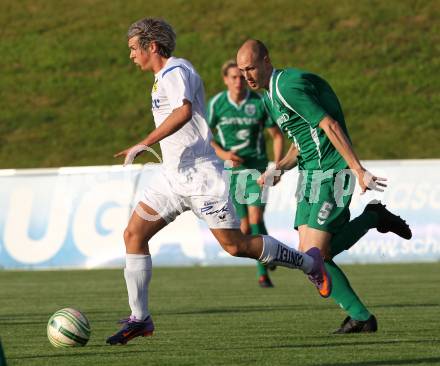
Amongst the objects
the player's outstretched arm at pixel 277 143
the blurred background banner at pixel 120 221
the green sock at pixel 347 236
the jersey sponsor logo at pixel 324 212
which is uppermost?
the jersey sponsor logo at pixel 324 212

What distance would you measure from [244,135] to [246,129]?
0.08 meters

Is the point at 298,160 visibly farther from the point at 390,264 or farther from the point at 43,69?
the point at 43,69

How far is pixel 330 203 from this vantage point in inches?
332

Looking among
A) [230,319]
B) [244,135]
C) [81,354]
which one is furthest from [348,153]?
[244,135]

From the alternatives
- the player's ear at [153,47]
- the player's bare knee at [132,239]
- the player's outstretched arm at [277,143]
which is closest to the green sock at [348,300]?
the player's bare knee at [132,239]

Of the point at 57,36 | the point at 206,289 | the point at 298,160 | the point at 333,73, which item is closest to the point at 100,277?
the point at 206,289

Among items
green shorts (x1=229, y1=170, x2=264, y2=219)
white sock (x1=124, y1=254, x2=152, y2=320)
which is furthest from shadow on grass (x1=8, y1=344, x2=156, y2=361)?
green shorts (x1=229, y1=170, x2=264, y2=219)

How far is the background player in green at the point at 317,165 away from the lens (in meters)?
8.22

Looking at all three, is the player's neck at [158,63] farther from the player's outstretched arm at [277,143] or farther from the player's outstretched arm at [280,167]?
the player's outstretched arm at [277,143]

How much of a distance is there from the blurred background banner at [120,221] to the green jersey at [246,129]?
4.09 metres

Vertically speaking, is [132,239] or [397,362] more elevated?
[132,239]

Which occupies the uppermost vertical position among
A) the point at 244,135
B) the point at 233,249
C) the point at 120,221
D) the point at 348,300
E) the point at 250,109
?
the point at 233,249

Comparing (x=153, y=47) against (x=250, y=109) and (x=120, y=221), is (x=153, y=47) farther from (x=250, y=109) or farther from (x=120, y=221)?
(x=120, y=221)

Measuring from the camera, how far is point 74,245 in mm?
18281
